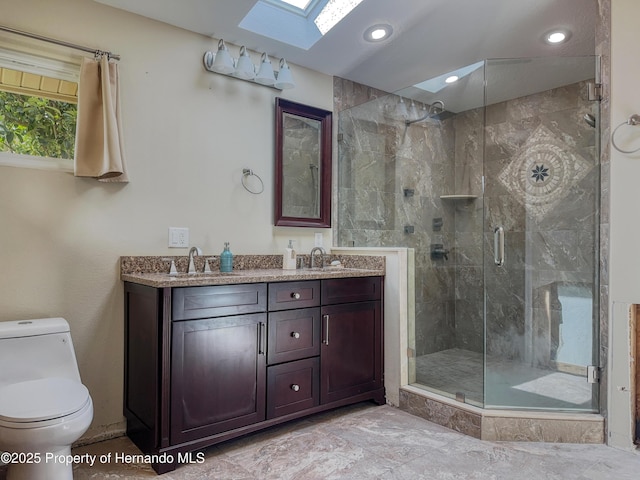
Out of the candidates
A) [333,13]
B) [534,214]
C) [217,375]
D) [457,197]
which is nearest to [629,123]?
[534,214]

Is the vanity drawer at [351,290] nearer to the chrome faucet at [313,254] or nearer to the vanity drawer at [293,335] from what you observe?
the vanity drawer at [293,335]

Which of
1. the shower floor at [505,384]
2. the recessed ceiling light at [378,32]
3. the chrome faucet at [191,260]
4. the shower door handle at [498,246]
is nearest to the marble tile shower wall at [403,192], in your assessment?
the shower floor at [505,384]

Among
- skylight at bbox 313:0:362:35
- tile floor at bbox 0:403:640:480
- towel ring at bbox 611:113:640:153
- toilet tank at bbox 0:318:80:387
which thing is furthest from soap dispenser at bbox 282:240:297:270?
towel ring at bbox 611:113:640:153

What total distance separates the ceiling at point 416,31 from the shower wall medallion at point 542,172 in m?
0.51

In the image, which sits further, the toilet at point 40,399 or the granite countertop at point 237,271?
the granite countertop at point 237,271

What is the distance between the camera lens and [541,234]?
3.11 metres

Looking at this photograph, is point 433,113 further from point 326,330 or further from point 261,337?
point 261,337

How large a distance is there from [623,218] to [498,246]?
0.91 metres

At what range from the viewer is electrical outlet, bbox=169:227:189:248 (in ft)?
7.99

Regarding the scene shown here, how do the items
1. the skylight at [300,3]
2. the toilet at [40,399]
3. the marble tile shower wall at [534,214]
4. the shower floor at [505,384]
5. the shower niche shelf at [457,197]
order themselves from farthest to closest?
the shower niche shelf at [457,197]
the marble tile shower wall at [534,214]
the skylight at [300,3]
the shower floor at [505,384]
the toilet at [40,399]

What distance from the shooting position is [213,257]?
257 centimetres

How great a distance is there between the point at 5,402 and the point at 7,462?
532mm

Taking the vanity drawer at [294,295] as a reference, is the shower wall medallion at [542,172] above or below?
above

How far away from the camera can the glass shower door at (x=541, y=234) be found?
8.01 ft
